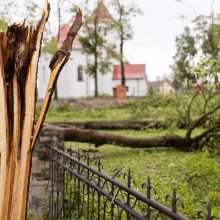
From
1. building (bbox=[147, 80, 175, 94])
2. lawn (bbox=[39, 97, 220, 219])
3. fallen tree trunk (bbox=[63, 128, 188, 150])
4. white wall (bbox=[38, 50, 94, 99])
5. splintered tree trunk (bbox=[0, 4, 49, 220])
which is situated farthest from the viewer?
white wall (bbox=[38, 50, 94, 99])

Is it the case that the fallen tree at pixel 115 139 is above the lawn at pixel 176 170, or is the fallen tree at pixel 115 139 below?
above

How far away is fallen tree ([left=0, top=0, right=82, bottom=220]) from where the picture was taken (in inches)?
122

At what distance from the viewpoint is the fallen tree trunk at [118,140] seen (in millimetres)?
10312

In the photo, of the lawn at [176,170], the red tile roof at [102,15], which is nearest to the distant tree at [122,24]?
the red tile roof at [102,15]

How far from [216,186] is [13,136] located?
15.7 feet

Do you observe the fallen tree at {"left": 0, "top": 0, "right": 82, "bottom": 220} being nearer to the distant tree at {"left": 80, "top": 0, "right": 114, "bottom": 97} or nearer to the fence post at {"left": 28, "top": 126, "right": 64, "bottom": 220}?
the fence post at {"left": 28, "top": 126, "right": 64, "bottom": 220}

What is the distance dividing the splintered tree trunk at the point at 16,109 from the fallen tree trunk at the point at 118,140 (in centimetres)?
695

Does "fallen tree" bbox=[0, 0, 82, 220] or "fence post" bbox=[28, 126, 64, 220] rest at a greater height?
"fallen tree" bbox=[0, 0, 82, 220]

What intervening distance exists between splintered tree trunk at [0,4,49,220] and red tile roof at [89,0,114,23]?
3215 cm

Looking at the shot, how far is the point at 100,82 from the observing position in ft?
166

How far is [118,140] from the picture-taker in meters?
10.8

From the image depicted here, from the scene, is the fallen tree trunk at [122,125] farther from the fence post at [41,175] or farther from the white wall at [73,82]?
the white wall at [73,82]

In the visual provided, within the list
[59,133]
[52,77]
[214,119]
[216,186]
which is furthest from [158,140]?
[52,77]

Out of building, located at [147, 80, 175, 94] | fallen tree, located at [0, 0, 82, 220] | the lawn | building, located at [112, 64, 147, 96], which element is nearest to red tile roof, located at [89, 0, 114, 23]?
building, located at [147, 80, 175, 94]
